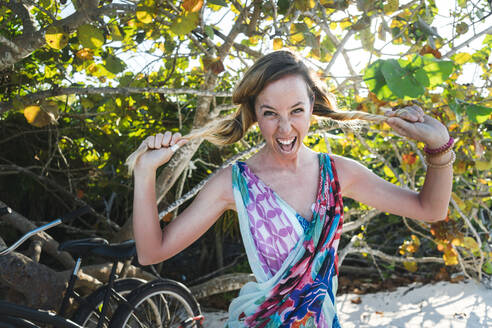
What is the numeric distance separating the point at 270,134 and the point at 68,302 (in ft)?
6.13

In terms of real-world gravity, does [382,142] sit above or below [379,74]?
below

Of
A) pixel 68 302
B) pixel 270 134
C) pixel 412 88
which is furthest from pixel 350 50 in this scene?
pixel 68 302

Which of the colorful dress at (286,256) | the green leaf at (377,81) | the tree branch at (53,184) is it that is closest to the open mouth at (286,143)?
the colorful dress at (286,256)

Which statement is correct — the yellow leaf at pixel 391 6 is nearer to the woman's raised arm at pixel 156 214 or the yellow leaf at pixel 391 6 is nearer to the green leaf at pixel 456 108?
the green leaf at pixel 456 108

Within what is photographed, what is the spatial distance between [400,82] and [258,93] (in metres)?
0.52

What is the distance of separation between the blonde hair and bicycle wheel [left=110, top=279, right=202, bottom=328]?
1.60m

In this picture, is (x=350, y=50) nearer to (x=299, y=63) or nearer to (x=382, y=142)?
(x=382, y=142)

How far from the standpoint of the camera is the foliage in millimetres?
2489

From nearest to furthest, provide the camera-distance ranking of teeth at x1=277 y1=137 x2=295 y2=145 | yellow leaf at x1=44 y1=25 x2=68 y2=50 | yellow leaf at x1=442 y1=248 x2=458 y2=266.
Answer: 1. teeth at x1=277 y1=137 x2=295 y2=145
2. yellow leaf at x1=44 y1=25 x2=68 y2=50
3. yellow leaf at x1=442 y1=248 x2=458 y2=266

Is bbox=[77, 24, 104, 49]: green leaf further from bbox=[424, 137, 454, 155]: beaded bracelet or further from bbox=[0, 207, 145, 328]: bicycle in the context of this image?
bbox=[424, 137, 454, 155]: beaded bracelet

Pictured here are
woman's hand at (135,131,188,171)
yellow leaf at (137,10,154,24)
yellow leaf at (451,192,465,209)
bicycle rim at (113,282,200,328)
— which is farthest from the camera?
yellow leaf at (451,192,465,209)

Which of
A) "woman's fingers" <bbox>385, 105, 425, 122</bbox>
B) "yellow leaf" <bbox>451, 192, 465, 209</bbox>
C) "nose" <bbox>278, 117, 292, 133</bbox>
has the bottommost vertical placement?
"yellow leaf" <bbox>451, 192, 465, 209</bbox>

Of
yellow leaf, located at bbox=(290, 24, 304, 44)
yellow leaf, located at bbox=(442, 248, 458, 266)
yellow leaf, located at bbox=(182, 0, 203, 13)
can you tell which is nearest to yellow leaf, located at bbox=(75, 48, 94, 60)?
yellow leaf, located at bbox=(182, 0, 203, 13)

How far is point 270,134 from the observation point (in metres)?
1.71
